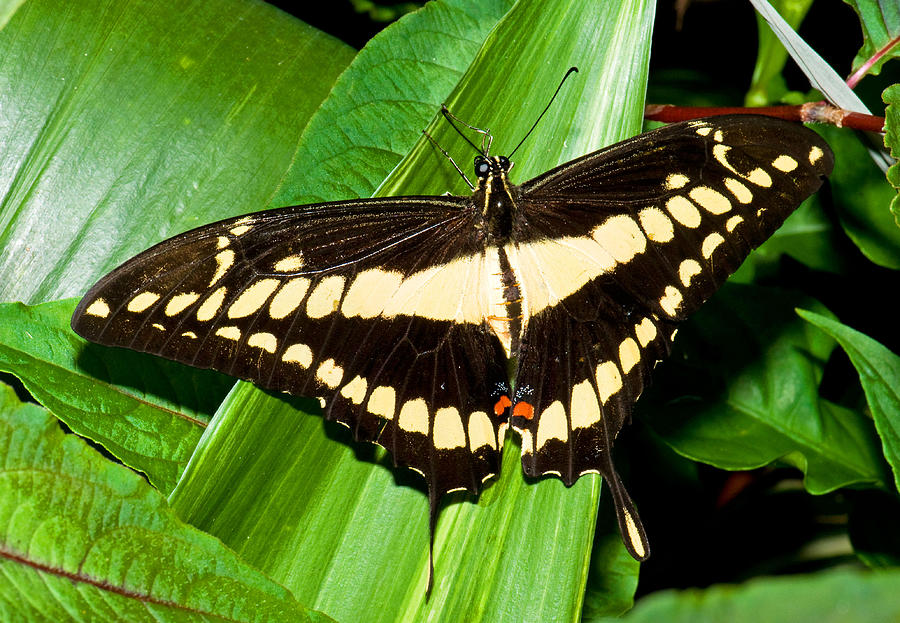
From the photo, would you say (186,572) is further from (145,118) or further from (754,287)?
(754,287)

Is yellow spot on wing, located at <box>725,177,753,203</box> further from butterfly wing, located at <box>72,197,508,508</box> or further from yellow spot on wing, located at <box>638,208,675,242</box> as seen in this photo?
butterfly wing, located at <box>72,197,508,508</box>

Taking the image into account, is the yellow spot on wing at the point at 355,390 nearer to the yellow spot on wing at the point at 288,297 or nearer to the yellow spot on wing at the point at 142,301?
the yellow spot on wing at the point at 288,297

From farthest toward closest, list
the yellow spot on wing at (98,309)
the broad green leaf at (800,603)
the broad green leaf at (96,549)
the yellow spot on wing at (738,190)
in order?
the yellow spot on wing at (738,190)
the yellow spot on wing at (98,309)
the broad green leaf at (96,549)
the broad green leaf at (800,603)

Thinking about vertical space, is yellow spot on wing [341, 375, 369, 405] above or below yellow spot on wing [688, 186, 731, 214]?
above

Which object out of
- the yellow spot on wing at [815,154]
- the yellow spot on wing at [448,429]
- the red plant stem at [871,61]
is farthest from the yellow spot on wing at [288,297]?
the red plant stem at [871,61]

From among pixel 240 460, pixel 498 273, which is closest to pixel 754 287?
pixel 498 273

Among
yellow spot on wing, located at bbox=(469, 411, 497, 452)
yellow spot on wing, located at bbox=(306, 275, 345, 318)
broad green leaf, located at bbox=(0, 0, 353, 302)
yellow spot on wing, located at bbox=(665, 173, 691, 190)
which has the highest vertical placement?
broad green leaf, located at bbox=(0, 0, 353, 302)

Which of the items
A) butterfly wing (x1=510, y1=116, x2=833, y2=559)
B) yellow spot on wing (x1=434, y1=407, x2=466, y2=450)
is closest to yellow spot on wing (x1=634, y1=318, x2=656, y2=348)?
butterfly wing (x1=510, y1=116, x2=833, y2=559)
